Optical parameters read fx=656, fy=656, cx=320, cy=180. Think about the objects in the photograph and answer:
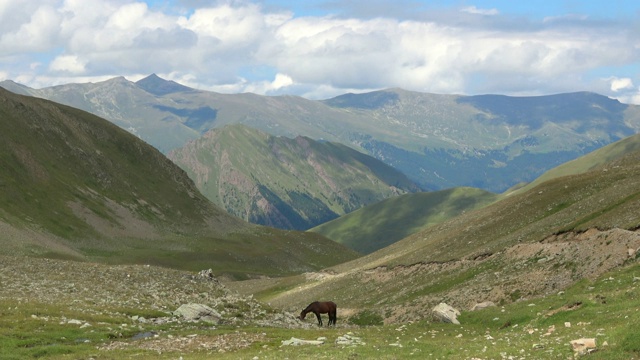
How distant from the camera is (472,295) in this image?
65.9 m

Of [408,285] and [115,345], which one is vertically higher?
Answer: [115,345]

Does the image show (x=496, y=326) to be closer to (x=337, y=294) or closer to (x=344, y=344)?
(x=344, y=344)

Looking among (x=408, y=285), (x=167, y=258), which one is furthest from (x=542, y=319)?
(x=167, y=258)

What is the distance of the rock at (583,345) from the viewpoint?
27.9 m

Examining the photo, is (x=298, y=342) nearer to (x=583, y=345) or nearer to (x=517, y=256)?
(x=583, y=345)

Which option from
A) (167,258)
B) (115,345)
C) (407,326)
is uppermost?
(115,345)

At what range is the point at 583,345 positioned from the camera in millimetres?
28359

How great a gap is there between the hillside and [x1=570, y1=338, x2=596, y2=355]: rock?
83.9 feet

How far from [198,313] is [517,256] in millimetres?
35537

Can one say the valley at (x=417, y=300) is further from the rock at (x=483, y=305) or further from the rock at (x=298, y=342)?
the rock at (x=483, y=305)

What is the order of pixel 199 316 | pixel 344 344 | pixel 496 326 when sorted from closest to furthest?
Answer: pixel 344 344 → pixel 496 326 → pixel 199 316

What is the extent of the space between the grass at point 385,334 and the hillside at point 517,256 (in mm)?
8250

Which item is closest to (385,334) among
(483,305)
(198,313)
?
(483,305)

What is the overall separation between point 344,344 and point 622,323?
15.3 m
